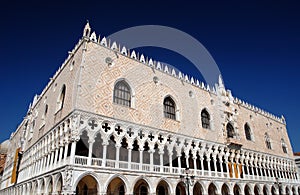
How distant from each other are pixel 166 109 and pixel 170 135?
2.39 metres

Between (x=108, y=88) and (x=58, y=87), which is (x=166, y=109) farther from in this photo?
(x=58, y=87)

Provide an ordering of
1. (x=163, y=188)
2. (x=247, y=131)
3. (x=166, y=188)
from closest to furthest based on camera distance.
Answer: (x=166, y=188) < (x=163, y=188) < (x=247, y=131)

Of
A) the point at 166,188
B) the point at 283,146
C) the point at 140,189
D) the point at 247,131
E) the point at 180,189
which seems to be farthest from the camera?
the point at 283,146

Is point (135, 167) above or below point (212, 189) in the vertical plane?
above

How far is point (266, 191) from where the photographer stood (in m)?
25.7

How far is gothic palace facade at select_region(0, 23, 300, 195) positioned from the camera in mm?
14141

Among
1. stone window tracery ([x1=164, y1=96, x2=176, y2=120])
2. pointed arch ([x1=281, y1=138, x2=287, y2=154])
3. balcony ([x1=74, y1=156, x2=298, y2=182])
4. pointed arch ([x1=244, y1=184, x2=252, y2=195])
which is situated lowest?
pointed arch ([x1=244, y1=184, x2=252, y2=195])

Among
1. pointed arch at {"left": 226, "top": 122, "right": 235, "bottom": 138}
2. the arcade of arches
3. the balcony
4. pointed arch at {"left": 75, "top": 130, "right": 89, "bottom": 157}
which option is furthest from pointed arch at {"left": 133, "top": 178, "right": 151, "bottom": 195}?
pointed arch at {"left": 226, "top": 122, "right": 235, "bottom": 138}

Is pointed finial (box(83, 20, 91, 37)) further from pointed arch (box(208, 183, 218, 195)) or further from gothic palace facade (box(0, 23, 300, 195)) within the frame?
pointed arch (box(208, 183, 218, 195))

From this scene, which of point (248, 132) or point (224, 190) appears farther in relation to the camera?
point (248, 132)

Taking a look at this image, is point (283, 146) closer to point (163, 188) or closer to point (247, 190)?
point (247, 190)

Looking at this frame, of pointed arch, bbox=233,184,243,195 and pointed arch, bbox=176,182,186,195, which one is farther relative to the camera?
pointed arch, bbox=233,184,243,195

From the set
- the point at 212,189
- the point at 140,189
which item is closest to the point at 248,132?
the point at 212,189

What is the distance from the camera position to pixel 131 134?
52.1ft
